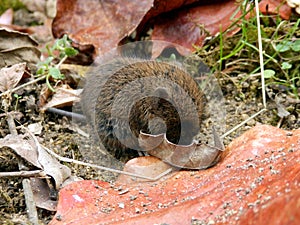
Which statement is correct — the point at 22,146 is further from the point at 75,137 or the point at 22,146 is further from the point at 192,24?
the point at 192,24

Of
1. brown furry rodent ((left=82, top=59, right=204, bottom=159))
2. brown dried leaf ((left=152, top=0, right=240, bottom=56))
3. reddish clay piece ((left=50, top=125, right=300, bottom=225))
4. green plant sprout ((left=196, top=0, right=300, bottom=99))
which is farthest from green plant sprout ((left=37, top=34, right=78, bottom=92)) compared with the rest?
reddish clay piece ((left=50, top=125, right=300, bottom=225))

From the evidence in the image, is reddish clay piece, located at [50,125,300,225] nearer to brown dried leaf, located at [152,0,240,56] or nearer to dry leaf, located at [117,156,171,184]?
dry leaf, located at [117,156,171,184]

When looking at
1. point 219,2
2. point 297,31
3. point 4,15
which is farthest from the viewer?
point 4,15

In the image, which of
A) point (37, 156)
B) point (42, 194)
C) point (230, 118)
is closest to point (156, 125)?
point (230, 118)

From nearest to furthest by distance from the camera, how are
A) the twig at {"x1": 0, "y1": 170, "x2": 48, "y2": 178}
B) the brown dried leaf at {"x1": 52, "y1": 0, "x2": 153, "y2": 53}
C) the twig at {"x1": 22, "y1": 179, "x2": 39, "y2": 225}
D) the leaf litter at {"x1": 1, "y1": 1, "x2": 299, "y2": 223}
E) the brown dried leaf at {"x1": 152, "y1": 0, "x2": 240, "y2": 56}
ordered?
the twig at {"x1": 22, "y1": 179, "x2": 39, "y2": 225} → the twig at {"x1": 0, "y1": 170, "x2": 48, "y2": 178} → the leaf litter at {"x1": 1, "y1": 1, "x2": 299, "y2": 223} → the brown dried leaf at {"x1": 152, "y1": 0, "x2": 240, "y2": 56} → the brown dried leaf at {"x1": 52, "y1": 0, "x2": 153, "y2": 53}

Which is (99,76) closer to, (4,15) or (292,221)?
(4,15)

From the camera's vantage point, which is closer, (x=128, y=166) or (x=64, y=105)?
(x=128, y=166)

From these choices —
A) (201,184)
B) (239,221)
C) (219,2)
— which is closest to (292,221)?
(239,221)

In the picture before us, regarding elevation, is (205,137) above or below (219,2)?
below
